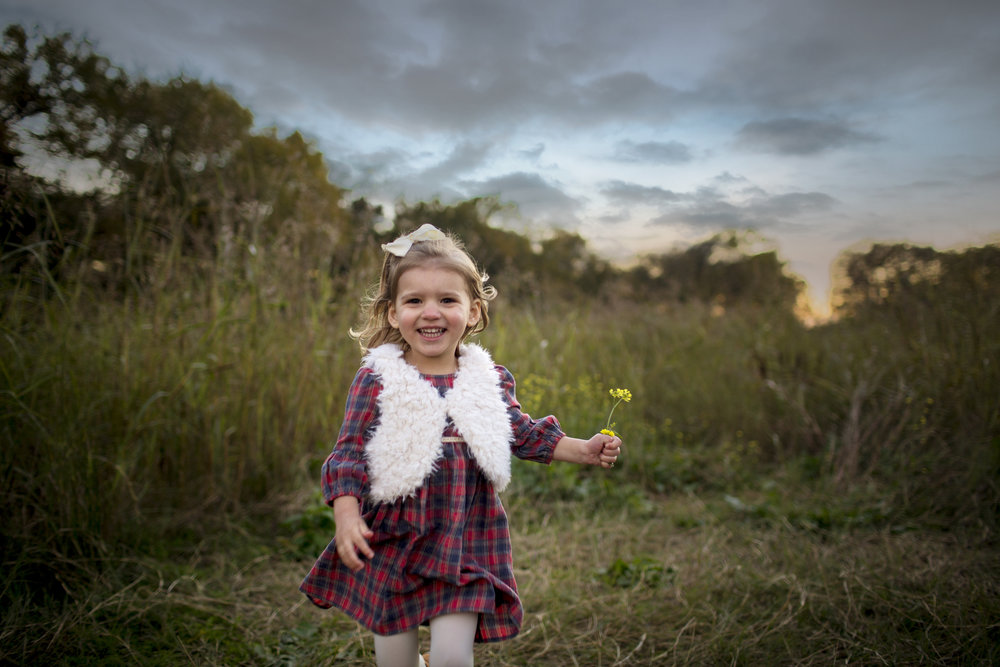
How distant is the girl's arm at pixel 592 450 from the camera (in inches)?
68.3

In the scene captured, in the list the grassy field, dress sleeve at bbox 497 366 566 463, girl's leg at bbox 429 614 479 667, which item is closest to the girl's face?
dress sleeve at bbox 497 366 566 463

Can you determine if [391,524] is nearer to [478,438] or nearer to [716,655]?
[478,438]

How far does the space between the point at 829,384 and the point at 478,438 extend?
3829 mm

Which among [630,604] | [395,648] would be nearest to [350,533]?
[395,648]

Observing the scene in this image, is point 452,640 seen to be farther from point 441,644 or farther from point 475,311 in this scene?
point 475,311

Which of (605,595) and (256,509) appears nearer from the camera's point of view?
(605,595)

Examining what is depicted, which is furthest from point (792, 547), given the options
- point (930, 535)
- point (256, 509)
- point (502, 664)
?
point (256, 509)

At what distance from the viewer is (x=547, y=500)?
161 inches

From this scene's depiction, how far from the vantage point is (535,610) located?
9.07 ft

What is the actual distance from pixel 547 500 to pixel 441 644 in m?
2.49

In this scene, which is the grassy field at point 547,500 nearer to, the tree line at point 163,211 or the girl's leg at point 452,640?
the tree line at point 163,211

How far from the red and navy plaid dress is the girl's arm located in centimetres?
24

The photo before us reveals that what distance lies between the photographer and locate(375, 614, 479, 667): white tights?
1.65 m

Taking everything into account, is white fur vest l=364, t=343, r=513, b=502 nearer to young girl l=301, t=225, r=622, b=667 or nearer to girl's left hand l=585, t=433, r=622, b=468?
young girl l=301, t=225, r=622, b=667
